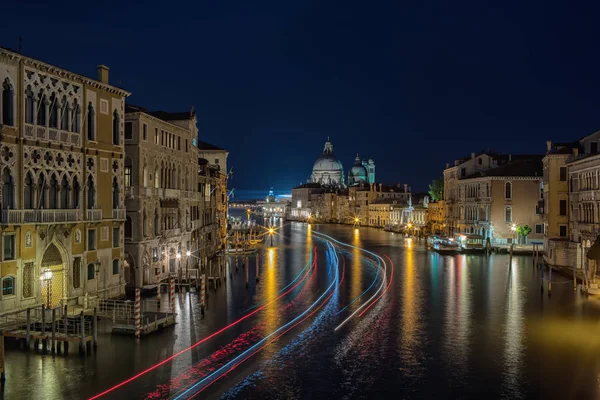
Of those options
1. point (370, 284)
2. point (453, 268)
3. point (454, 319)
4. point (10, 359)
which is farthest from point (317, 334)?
point (453, 268)

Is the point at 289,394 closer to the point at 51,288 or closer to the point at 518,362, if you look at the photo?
the point at 518,362

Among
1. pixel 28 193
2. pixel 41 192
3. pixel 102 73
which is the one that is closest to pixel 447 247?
pixel 102 73

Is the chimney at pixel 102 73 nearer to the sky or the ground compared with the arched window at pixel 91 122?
nearer to the sky

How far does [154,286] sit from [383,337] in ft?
54.0

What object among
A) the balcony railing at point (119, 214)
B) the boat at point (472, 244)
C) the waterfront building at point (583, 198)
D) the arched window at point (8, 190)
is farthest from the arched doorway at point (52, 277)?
the boat at point (472, 244)

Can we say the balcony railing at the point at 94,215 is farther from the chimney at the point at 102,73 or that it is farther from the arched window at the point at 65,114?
the chimney at the point at 102,73

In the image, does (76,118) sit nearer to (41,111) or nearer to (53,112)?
(53,112)

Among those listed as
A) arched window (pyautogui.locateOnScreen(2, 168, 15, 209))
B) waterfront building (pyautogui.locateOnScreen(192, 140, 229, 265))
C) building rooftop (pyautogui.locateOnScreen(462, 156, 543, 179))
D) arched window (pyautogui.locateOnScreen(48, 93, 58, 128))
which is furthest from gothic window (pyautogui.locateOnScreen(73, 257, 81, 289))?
building rooftop (pyautogui.locateOnScreen(462, 156, 543, 179))

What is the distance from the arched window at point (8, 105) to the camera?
25.5 m

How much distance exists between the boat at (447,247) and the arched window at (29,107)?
51115 mm

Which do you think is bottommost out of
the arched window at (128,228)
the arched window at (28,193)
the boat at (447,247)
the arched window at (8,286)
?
the boat at (447,247)

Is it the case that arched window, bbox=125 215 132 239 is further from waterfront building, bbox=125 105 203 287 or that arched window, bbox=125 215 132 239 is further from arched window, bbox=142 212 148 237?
arched window, bbox=142 212 148 237

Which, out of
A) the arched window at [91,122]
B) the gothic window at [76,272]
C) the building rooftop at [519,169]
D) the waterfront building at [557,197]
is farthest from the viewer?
the building rooftop at [519,169]

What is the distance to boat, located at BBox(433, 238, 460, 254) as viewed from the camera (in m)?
69.6
